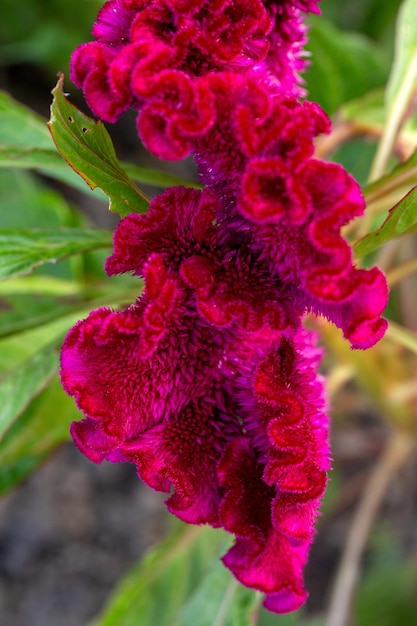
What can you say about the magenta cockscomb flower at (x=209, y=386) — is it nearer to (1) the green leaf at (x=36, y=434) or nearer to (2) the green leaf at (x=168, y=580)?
(1) the green leaf at (x=36, y=434)

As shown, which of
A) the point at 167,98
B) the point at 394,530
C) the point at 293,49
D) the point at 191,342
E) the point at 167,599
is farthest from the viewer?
the point at 394,530

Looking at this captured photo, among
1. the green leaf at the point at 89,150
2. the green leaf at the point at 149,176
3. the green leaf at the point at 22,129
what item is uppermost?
the green leaf at the point at 89,150

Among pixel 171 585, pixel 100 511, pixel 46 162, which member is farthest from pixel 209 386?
pixel 100 511

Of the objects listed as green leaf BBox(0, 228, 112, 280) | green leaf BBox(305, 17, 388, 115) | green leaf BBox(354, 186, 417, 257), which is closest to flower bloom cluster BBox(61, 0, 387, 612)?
green leaf BBox(354, 186, 417, 257)

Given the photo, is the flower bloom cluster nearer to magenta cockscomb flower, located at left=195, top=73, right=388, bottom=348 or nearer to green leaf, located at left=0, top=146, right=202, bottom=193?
magenta cockscomb flower, located at left=195, top=73, right=388, bottom=348

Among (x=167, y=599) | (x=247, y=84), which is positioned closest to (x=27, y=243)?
(x=247, y=84)

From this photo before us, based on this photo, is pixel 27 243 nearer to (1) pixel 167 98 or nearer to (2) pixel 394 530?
(1) pixel 167 98

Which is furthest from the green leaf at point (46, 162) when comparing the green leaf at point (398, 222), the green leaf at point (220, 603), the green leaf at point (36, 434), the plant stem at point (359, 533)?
the plant stem at point (359, 533)
